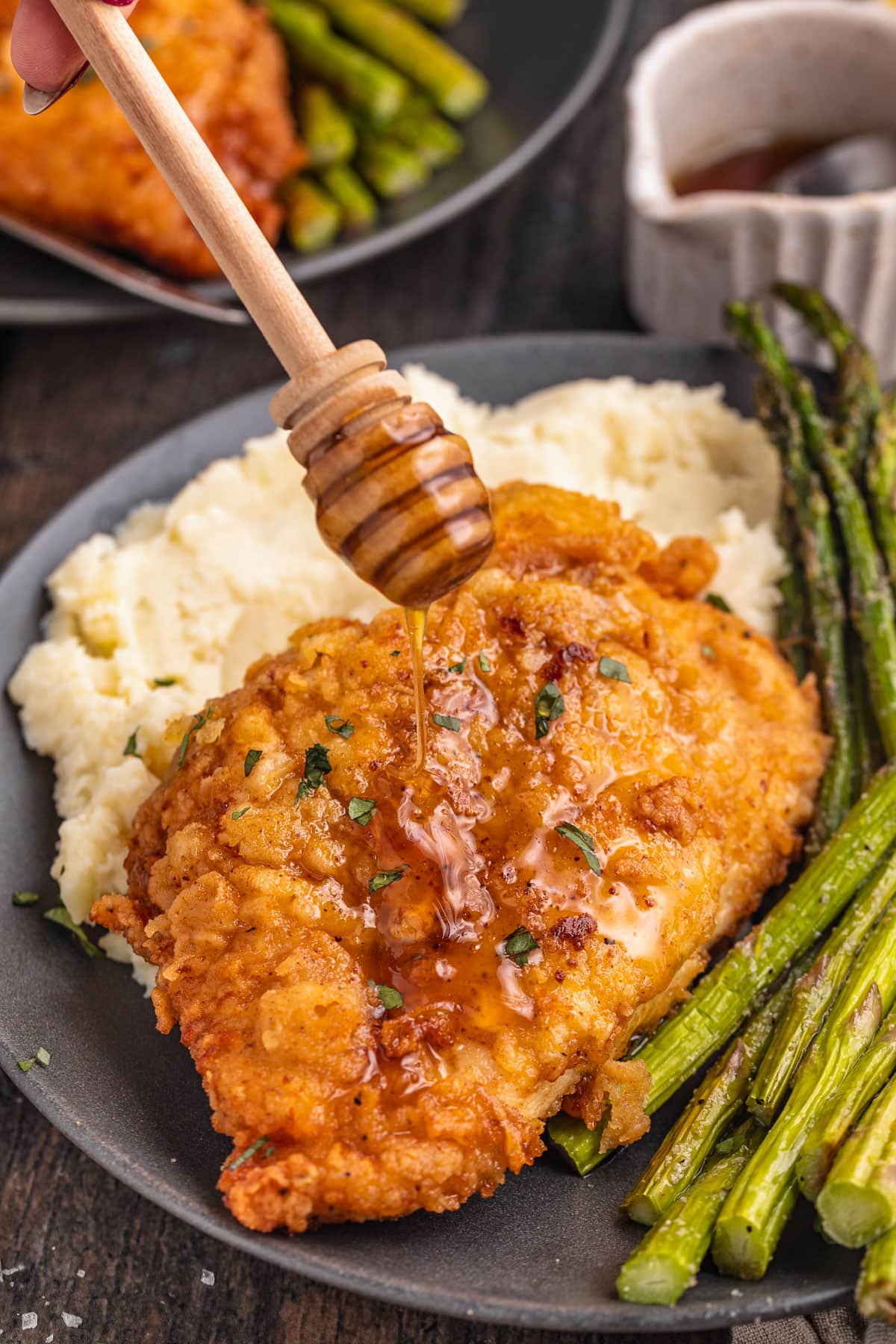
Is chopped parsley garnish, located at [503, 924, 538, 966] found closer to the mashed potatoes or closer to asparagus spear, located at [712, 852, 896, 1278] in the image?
asparagus spear, located at [712, 852, 896, 1278]

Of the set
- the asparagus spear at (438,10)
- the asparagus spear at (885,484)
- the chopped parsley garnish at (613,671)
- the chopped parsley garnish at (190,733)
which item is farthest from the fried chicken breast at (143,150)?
the chopped parsley garnish at (613,671)

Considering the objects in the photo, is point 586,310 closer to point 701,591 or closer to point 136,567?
point 701,591

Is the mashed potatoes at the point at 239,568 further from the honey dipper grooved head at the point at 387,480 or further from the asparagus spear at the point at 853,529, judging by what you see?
the honey dipper grooved head at the point at 387,480

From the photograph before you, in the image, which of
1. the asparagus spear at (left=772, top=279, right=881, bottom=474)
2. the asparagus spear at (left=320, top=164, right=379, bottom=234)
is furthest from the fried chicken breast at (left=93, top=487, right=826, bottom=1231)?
the asparagus spear at (left=320, top=164, right=379, bottom=234)

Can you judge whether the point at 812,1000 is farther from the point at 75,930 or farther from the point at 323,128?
the point at 323,128

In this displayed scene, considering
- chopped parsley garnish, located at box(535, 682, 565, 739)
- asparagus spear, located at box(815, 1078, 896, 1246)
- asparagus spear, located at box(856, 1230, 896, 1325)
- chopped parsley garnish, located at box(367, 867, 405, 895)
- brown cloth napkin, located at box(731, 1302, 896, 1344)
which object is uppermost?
chopped parsley garnish, located at box(535, 682, 565, 739)
